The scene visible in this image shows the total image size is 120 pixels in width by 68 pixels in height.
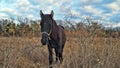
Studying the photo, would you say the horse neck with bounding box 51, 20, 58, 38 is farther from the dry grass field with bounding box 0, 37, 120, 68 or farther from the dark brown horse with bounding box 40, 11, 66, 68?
the dry grass field with bounding box 0, 37, 120, 68

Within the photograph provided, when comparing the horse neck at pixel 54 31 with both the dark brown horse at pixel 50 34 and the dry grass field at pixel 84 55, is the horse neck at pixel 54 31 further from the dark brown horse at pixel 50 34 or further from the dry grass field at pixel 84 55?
the dry grass field at pixel 84 55

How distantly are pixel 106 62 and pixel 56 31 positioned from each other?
3.91 metres

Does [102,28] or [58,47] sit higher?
[102,28]

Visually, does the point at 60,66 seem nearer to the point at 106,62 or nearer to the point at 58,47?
the point at 106,62

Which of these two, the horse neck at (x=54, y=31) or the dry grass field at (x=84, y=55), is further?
the horse neck at (x=54, y=31)

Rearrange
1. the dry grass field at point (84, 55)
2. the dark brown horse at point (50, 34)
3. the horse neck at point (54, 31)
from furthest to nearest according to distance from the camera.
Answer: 1. the horse neck at point (54, 31)
2. the dark brown horse at point (50, 34)
3. the dry grass field at point (84, 55)

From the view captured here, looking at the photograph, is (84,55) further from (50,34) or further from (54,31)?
(54,31)

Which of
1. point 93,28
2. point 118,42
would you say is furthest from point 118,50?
point 93,28

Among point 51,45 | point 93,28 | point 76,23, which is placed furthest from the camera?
point 51,45

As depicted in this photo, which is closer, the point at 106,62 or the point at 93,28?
the point at 106,62

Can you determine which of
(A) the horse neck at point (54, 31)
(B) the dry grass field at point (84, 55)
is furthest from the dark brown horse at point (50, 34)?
(B) the dry grass field at point (84, 55)

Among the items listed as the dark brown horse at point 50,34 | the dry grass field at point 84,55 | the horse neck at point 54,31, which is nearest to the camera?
the dry grass field at point 84,55

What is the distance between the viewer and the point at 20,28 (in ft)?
36.5

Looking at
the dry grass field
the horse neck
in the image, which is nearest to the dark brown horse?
the horse neck
